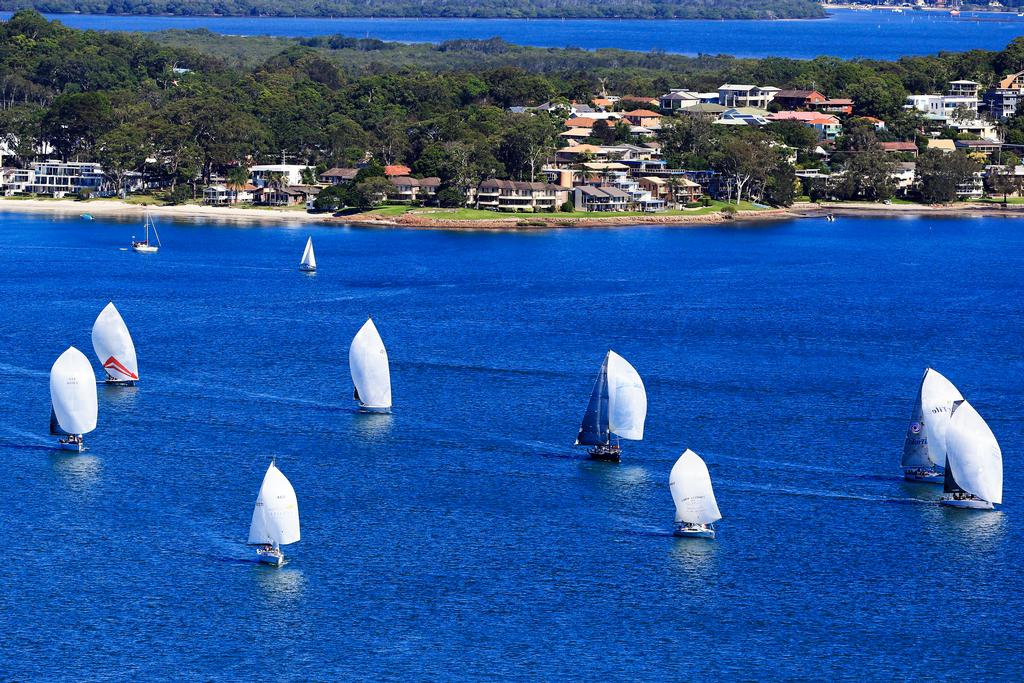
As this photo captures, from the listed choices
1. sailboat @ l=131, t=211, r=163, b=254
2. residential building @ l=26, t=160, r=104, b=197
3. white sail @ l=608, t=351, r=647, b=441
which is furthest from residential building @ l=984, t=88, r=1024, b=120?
white sail @ l=608, t=351, r=647, b=441

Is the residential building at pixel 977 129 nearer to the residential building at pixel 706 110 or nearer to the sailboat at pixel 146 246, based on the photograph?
the residential building at pixel 706 110

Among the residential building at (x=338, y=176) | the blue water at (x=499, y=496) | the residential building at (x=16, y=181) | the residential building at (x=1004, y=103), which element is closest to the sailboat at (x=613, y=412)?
the blue water at (x=499, y=496)

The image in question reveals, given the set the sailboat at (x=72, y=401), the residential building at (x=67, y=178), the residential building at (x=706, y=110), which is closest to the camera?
the sailboat at (x=72, y=401)

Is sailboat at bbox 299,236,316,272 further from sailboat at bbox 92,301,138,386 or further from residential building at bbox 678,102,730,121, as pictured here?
residential building at bbox 678,102,730,121

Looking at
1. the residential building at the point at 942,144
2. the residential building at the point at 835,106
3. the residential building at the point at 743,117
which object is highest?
the residential building at the point at 835,106

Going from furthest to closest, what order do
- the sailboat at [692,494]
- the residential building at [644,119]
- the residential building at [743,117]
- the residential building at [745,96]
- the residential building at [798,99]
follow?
1. the residential building at [745,96]
2. the residential building at [798,99]
3. the residential building at [644,119]
4. the residential building at [743,117]
5. the sailboat at [692,494]

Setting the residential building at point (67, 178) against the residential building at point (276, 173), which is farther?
the residential building at point (67, 178)

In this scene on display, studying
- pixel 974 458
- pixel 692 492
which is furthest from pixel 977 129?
pixel 692 492
